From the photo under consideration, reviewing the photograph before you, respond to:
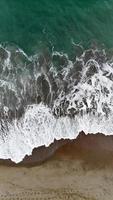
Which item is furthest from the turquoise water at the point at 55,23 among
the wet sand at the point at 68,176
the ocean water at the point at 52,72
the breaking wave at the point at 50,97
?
the wet sand at the point at 68,176

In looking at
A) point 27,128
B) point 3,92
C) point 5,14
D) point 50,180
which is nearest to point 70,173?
point 50,180

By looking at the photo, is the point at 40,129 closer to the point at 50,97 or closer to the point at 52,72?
the point at 50,97

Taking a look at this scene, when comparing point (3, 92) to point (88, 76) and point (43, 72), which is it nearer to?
point (43, 72)

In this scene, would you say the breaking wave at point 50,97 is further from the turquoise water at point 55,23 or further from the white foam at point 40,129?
the turquoise water at point 55,23

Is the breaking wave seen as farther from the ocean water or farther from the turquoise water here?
the turquoise water

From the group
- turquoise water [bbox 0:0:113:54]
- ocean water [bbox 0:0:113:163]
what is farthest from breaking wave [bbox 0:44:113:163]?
turquoise water [bbox 0:0:113:54]
